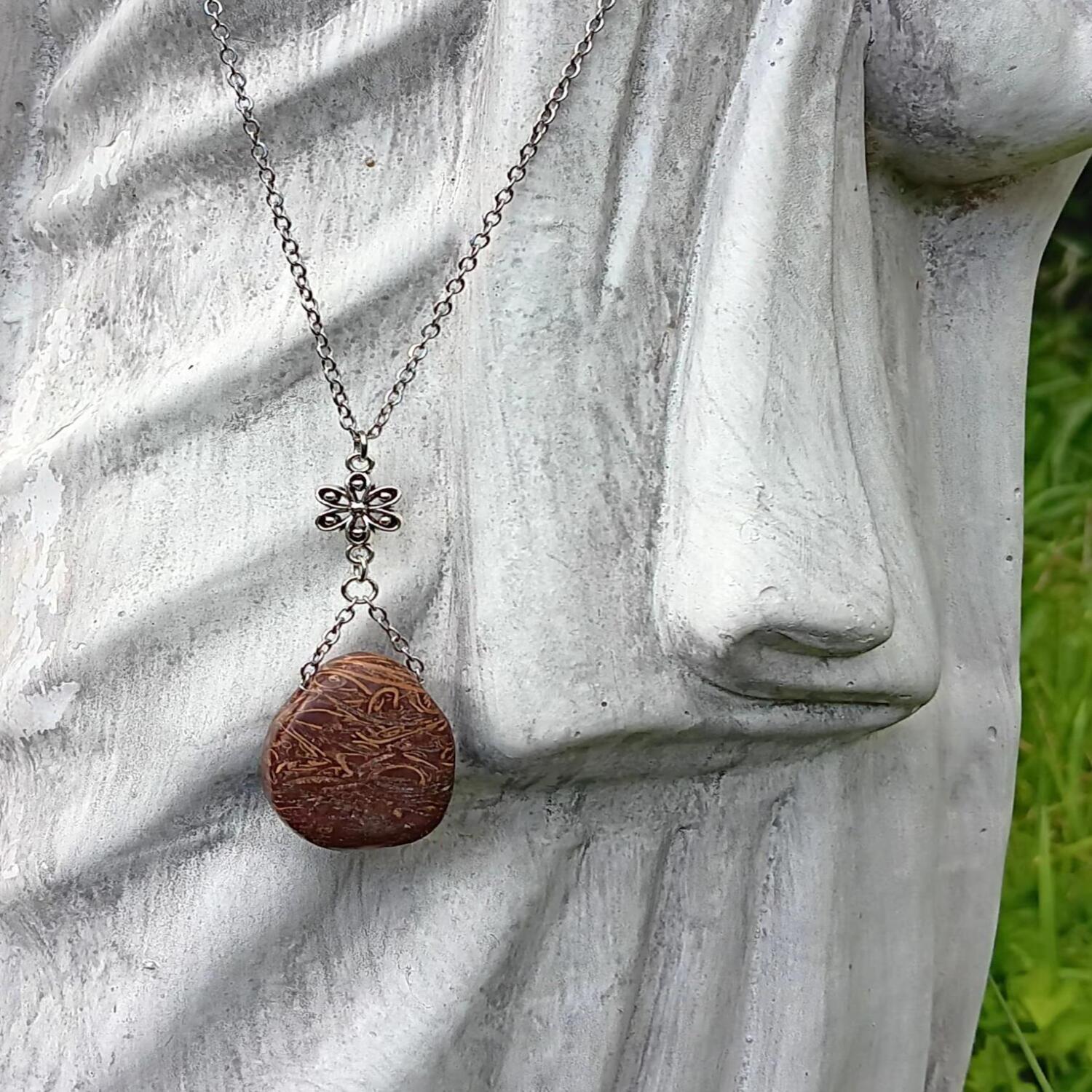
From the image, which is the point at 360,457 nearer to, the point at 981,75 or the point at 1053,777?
the point at 981,75

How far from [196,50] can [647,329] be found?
0.74 feet

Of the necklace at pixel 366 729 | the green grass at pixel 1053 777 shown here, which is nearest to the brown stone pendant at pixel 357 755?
the necklace at pixel 366 729

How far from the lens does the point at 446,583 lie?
24.6 inches

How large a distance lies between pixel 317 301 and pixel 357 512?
0.09 metres

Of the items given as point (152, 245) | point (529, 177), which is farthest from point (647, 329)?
point (152, 245)

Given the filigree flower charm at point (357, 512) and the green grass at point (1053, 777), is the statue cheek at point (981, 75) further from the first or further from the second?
the green grass at point (1053, 777)

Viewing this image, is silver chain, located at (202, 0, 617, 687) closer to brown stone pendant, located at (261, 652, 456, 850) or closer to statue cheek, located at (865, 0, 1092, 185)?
brown stone pendant, located at (261, 652, 456, 850)

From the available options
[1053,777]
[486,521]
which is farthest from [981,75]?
[1053,777]

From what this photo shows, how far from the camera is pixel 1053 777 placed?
5.71 feet

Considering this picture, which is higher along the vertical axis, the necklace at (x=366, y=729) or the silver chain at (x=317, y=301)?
the silver chain at (x=317, y=301)

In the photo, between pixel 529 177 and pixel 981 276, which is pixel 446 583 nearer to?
pixel 529 177

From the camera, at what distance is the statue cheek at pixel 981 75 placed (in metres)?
0.66

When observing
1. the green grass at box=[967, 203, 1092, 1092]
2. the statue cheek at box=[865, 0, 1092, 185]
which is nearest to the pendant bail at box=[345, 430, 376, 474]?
the statue cheek at box=[865, 0, 1092, 185]

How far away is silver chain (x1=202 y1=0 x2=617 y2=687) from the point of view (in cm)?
59
